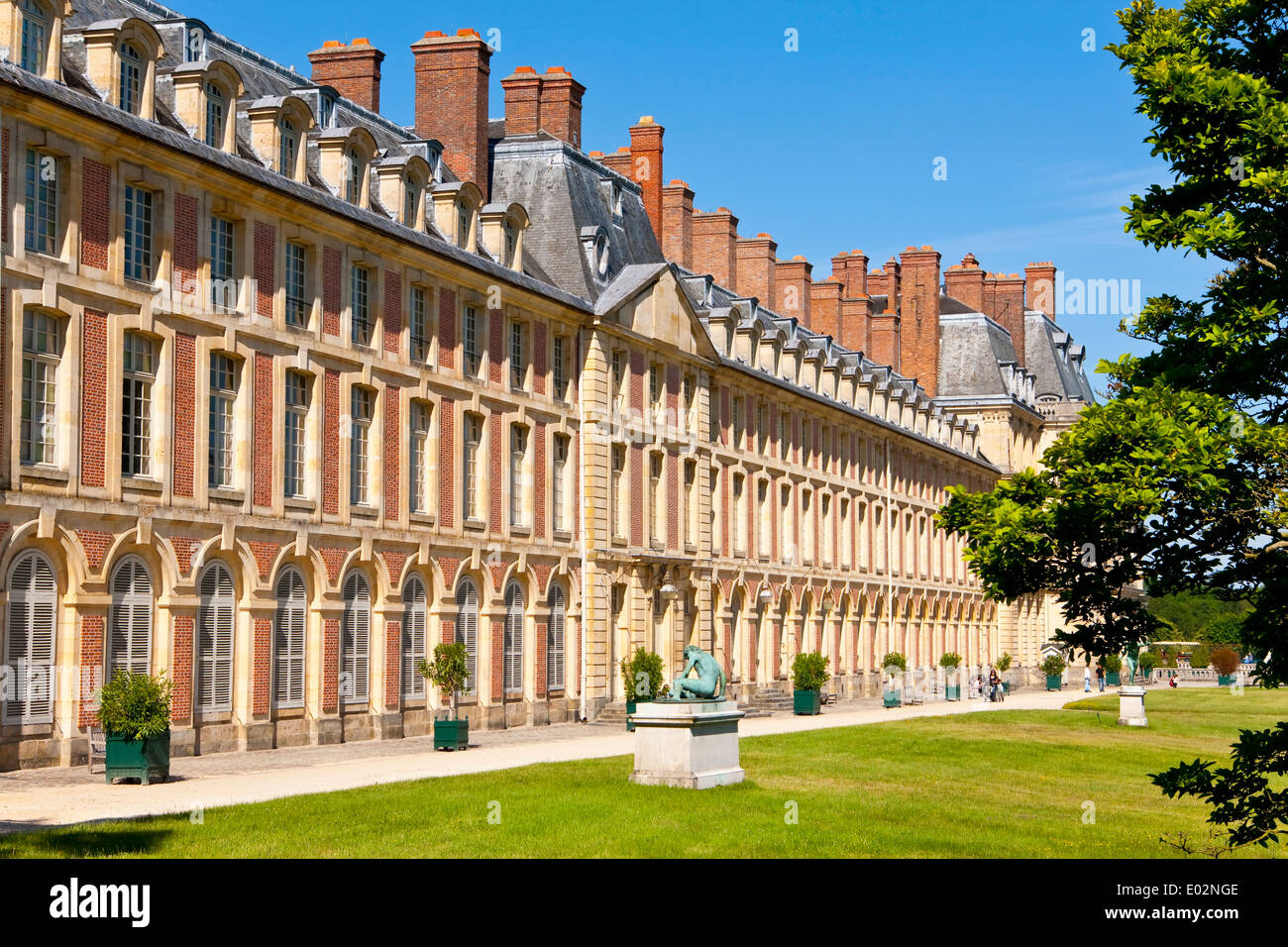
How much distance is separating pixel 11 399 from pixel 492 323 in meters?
15.5

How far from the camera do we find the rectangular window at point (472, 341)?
126 feet

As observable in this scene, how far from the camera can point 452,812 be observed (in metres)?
20.0

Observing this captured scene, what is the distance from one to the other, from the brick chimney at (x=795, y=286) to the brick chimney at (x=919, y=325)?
45.0 ft

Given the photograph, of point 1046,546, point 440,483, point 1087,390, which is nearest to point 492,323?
point 440,483

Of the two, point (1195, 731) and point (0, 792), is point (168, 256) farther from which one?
point (1195, 731)

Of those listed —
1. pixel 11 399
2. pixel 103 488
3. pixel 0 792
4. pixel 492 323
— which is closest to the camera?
pixel 0 792

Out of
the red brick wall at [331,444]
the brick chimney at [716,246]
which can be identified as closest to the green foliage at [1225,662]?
the brick chimney at [716,246]

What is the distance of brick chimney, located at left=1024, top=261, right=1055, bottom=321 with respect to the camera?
102875 mm

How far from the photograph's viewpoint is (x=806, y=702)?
50.0m

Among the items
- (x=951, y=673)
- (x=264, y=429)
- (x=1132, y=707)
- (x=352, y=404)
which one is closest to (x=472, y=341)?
(x=352, y=404)

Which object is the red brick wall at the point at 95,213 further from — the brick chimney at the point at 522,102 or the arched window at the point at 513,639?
the brick chimney at the point at 522,102

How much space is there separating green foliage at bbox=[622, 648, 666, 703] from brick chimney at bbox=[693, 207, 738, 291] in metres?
25.0

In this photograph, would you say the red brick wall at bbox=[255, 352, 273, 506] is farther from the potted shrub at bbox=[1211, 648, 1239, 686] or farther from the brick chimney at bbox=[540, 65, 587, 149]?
the potted shrub at bbox=[1211, 648, 1239, 686]

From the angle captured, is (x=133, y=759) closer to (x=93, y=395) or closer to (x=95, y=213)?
(x=93, y=395)
